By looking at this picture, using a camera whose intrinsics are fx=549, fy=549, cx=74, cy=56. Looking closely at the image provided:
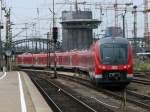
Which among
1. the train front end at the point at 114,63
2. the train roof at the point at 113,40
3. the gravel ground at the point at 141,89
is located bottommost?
the gravel ground at the point at 141,89

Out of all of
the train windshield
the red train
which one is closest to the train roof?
the red train

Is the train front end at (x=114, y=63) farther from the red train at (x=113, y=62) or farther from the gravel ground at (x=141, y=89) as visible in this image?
the gravel ground at (x=141, y=89)

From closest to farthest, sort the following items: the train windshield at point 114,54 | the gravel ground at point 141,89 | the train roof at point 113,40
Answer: the gravel ground at point 141,89 → the train windshield at point 114,54 → the train roof at point 113,40

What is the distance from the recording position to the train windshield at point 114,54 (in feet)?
105

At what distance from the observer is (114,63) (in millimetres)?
31766

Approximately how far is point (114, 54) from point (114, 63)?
59cm

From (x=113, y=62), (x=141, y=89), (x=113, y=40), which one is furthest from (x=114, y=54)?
(x=141, y=89)

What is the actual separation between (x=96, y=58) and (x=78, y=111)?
1170 cm

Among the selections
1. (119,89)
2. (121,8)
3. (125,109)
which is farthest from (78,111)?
A: (121,8)

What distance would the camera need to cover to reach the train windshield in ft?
105

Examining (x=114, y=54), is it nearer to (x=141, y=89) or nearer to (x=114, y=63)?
(x=114, y=63)

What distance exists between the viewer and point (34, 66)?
109750mm

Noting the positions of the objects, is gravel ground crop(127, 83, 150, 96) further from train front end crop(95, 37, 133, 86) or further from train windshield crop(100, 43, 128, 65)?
train windshield crop(100, 43, 128, 65)

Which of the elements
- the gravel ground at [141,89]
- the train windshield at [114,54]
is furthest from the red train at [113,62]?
the gravel ground at [141,89]
